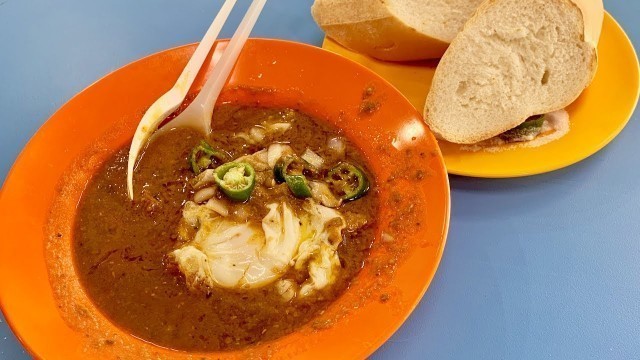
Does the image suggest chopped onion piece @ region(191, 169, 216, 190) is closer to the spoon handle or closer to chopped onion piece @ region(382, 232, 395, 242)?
the spoon handle

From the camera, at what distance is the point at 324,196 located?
1.98 metres

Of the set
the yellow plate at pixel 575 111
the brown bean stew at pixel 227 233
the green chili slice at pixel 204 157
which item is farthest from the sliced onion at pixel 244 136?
the yellow plate at pixel 575 111

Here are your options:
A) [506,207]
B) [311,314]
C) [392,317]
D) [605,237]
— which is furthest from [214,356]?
[605,237]

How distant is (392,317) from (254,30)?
5.54 feet

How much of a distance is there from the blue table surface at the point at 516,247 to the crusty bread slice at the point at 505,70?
0.25 m

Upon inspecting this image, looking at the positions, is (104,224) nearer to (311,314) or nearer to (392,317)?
(311,314)

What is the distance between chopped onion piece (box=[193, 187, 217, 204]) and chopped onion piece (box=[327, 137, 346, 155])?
0.47 meters

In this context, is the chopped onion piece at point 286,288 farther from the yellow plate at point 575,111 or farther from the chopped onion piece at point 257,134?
the yellow plate at point 575,111

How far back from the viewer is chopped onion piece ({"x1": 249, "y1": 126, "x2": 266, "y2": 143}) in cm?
220

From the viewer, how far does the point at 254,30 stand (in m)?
2.74

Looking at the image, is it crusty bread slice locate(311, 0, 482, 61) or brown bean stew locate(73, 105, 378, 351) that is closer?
brown bean stew locate(73, 105, 378, 351)

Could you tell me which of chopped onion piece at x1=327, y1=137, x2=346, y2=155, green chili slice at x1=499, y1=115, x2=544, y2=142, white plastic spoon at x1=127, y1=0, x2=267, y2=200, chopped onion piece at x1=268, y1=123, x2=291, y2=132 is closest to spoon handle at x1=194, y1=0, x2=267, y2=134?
white plastic spoon at x1=127, y1=0, x2=267, y2=200

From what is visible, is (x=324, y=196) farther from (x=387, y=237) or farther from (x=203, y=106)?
(x=203, y=106)

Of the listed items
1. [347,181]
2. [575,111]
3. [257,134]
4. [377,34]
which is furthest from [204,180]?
[575,111]
